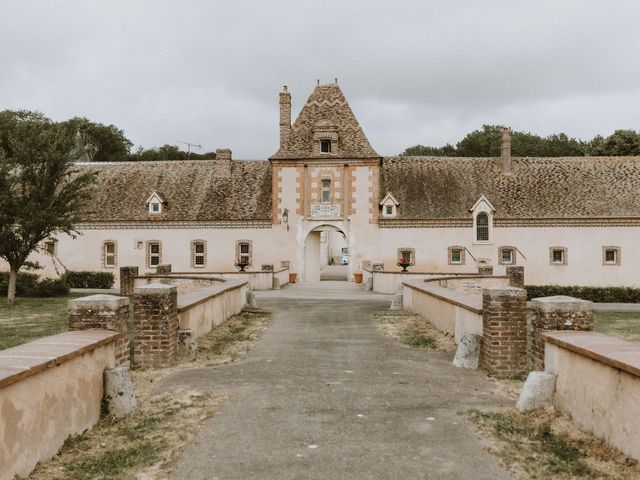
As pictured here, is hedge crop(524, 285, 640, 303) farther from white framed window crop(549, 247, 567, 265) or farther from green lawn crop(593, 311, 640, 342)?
green lawn crop(593, 311, 640, 342)

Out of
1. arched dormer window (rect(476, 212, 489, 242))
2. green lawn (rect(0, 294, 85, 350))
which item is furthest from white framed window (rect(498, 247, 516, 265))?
green lawn (rect(0, 294, 85, 350))

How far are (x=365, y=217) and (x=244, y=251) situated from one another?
24.7 feet

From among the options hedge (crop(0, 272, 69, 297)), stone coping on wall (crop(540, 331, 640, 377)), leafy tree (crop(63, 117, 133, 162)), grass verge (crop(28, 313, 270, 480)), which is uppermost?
leafy tree (crop(63, 117, 133, 162))

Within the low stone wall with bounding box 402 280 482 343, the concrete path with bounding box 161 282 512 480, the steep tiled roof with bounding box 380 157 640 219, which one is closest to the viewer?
the concrete path with bounding box 161 282 512 480

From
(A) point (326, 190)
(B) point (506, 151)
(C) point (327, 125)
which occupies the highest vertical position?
(C) point (327, 125)

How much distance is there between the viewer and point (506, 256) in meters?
35.2

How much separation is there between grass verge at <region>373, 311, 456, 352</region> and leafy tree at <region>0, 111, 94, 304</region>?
13.1 m

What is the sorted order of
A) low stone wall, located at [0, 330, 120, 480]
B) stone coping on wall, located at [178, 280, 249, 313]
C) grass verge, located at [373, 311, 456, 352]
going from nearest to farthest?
low stone wall, located at [0, 330, 120, 480], stone coping on wall, located at [178, 280, 249, 313], grass verge, located at [373, 311, 456, 352]

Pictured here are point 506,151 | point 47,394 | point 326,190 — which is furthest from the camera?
point 506,151

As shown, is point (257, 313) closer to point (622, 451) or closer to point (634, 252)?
point (622, 451)

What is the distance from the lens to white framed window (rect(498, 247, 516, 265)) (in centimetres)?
3509

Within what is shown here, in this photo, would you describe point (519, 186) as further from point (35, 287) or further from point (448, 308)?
point (35, 287)

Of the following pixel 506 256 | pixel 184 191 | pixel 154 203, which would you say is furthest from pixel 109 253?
pixel 506 256

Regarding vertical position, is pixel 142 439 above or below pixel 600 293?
above
